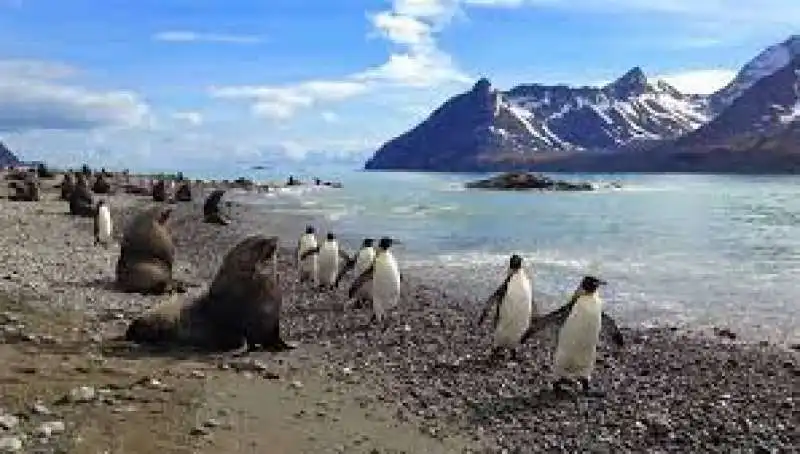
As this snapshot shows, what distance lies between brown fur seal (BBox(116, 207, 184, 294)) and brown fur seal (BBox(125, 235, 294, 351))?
477cm

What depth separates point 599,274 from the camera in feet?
96.1

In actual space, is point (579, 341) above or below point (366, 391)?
above

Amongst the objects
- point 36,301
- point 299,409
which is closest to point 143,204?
point 36,301

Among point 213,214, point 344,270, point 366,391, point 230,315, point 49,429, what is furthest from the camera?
point 213,214

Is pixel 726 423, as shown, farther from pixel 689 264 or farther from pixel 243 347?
pixel 689 264

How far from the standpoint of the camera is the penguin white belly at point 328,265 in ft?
77.4

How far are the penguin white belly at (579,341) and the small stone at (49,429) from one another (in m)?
6.19

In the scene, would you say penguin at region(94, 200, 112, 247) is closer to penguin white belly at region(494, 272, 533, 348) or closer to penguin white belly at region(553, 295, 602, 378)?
penguin white belly at region(494, 272, 533, 348)

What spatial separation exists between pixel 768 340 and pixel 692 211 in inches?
1999

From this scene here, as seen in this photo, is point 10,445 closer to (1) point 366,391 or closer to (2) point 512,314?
(1) point 366,391

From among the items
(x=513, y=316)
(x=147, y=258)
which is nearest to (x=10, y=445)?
(x=513, y=316)

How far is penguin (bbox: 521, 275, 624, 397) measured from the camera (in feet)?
43.6

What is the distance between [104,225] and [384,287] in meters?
13.8

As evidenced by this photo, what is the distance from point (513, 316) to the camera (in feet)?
51.4
